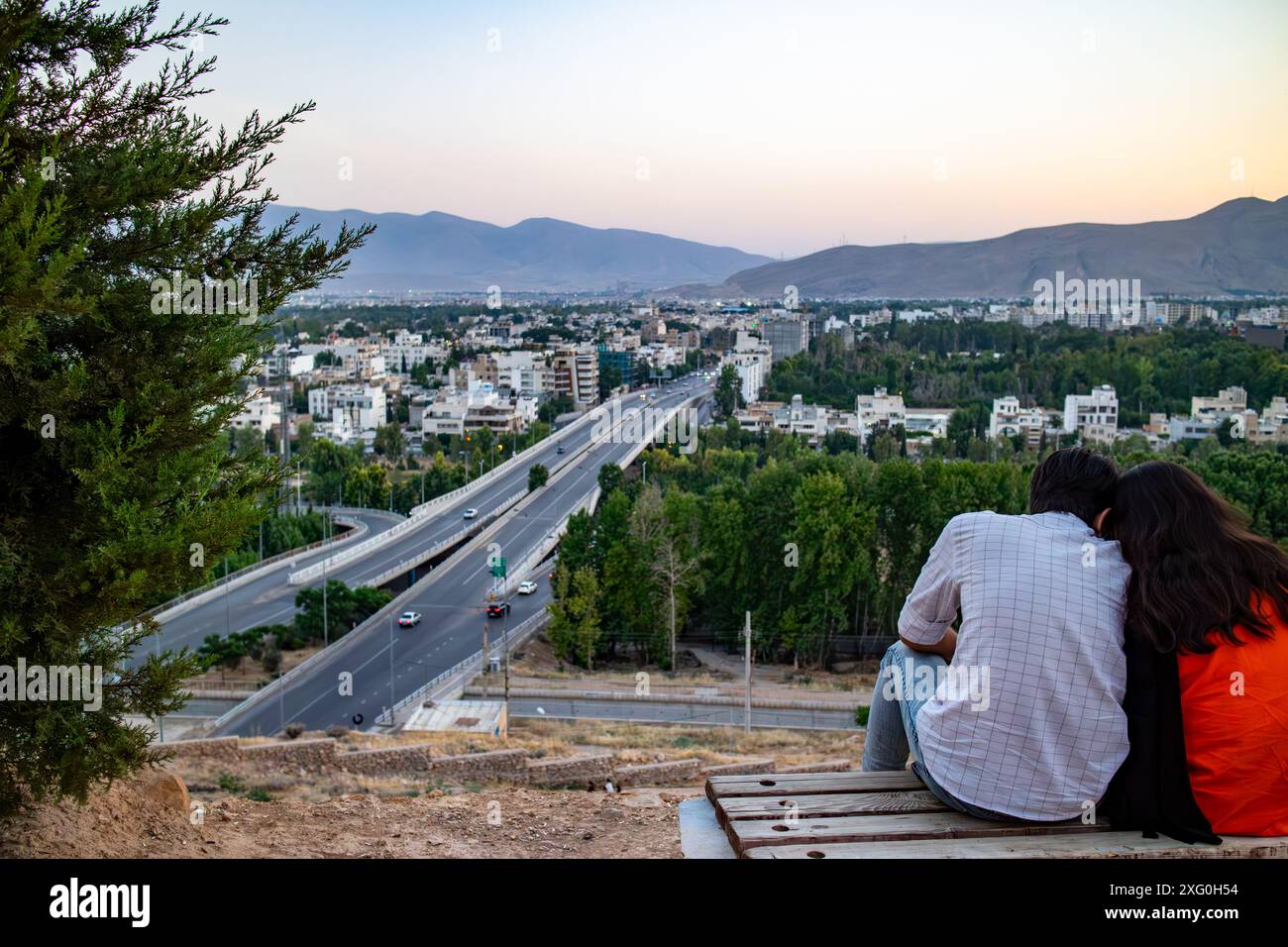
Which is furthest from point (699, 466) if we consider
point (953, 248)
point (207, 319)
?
point (953, 248)

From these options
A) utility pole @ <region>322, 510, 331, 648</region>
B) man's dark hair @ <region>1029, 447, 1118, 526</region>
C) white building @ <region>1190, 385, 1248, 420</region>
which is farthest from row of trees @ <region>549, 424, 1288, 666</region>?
white building @ <region>1190, 385, 1248, 420</region>

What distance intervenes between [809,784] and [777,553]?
17.3 metres

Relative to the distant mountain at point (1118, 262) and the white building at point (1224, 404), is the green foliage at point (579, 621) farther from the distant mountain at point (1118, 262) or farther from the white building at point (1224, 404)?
the distant mountain at point (1118, 262)

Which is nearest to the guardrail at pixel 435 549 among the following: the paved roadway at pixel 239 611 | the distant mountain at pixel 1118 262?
the paved roadway at pixel 239 611

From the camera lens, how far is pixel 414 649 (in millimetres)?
18469

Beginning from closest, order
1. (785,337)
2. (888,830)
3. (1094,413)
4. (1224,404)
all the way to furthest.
A: 1. (888,830)
2. (1224,404)
3. (1094,413)
4. (785,337)

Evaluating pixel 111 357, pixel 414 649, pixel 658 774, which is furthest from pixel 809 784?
pixel 414 649

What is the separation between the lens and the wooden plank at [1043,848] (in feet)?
5.79

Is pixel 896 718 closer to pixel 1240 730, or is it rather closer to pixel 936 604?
pixel 936 604

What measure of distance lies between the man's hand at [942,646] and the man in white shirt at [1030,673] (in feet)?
0.55

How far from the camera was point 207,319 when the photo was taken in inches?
139

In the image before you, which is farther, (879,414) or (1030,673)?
(879,414)

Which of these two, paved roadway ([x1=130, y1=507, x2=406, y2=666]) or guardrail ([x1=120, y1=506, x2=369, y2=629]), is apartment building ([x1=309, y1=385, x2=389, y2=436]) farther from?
paved roadway ([x1=130, y1=507, x2=406, y2=666])

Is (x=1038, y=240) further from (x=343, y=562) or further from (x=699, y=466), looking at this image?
(x=343, y=562)
